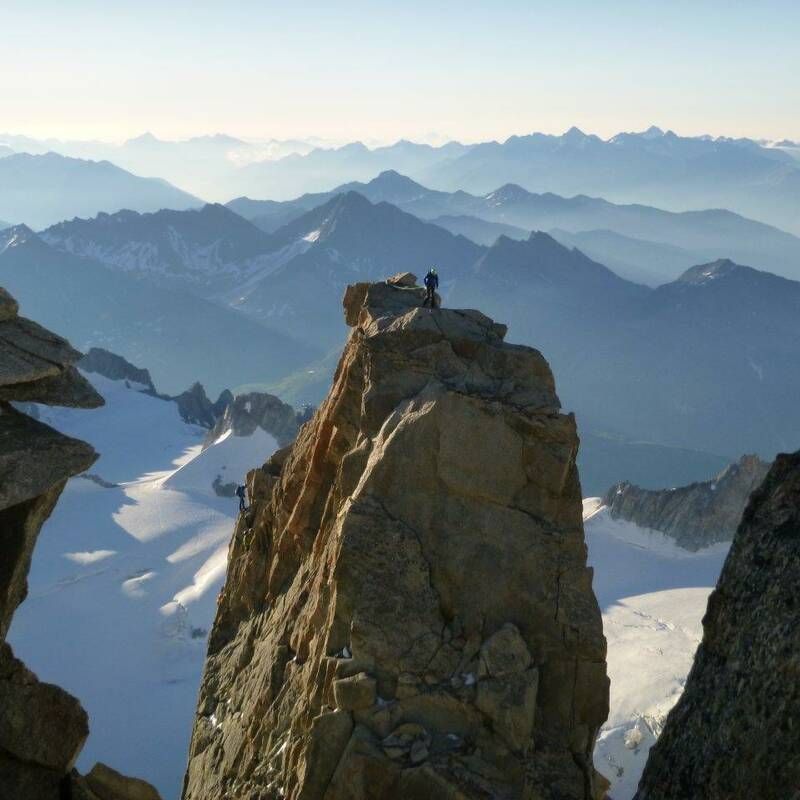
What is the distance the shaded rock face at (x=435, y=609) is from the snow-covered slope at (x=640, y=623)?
5254cm

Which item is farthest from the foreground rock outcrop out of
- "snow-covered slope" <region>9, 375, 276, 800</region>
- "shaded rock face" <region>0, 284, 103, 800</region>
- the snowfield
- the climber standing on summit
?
"snow-covered slope" <region>9, 375, 276, 800</region>

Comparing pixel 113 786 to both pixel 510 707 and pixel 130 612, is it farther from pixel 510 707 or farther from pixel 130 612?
pixel 130 612

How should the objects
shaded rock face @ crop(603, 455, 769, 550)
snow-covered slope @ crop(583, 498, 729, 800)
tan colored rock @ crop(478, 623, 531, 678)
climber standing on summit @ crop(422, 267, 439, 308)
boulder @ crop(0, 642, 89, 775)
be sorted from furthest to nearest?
shaded rock face @ crop(603, 455, 769, 550), snow-covered slope @ crop(583, 498, 729, 800), climber standing on summit @ crop(422, 267, 439, 308), boulder @ crop(0, 642, 89, 775), tan colored rock @ crop(478, 623, 531, 678)

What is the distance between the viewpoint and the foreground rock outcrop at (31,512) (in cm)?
2370

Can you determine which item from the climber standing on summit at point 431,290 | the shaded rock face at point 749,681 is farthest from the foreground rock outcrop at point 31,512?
the shaded rock face at point 749,681

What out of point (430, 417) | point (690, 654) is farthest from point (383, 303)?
point (690, 654)

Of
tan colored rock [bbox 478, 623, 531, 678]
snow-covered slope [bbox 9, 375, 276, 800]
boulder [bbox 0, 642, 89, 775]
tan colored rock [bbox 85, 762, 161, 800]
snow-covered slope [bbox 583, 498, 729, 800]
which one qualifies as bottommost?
snow-covered slope [bbox 9, 375, 276, 800]

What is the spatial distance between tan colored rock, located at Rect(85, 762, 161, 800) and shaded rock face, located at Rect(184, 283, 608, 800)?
1.90 meters

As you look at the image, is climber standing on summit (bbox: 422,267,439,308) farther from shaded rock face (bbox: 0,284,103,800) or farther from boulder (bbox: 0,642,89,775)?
boulder (bbox: 0,642,89,775)

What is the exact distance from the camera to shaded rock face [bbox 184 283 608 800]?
21031 mm

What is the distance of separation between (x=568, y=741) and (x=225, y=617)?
16.4 meters

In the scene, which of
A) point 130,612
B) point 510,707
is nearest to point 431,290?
point 510,707

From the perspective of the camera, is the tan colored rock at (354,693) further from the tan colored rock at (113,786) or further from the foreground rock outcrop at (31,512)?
the tan colored rock at (113,786)

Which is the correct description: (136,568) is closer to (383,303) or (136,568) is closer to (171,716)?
(171,716)
